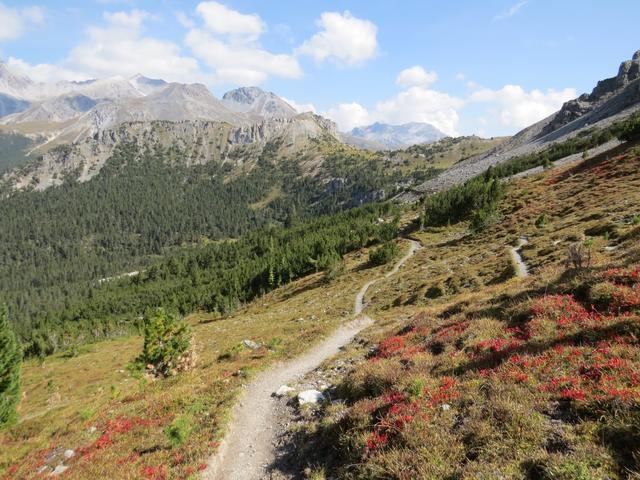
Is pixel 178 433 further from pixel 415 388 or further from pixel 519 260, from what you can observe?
pixel 519 260

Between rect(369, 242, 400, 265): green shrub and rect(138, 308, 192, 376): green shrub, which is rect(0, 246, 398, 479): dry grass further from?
rect(369, 242, 400, 265): green shrub

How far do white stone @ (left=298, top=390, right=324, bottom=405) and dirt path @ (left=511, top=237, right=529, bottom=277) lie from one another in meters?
25.9

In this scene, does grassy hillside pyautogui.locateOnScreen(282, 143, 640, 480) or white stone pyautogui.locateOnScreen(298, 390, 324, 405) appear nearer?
grassy hillside pyautogui.locateOnScreen(282, 143, 640, 480)

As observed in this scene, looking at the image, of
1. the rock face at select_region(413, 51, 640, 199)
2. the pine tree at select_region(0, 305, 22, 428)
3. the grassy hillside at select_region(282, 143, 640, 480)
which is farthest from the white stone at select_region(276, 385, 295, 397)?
the rock face at select_region(413, 51, 640, 199)

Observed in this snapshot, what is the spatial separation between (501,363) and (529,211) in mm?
71182

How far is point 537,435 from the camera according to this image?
8.59 m

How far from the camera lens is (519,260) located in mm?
41688

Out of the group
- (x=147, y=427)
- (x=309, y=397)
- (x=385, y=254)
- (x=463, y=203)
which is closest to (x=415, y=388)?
(x=309, y=397)

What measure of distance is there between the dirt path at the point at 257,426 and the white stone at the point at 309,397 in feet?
4.39

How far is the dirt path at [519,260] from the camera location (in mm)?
35312

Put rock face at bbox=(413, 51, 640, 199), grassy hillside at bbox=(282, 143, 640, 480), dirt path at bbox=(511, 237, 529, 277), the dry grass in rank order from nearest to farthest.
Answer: grassy hillside at bbox=(282, 143, 640, 480), the dry grass, dirt path at bbox=(511, 237, 529, 277), rock face at bbox=(413, 51, 640, 199)

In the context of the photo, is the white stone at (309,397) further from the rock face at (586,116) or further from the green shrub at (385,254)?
the rock face at (586,116)

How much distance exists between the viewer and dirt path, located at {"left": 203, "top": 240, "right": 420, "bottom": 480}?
12.6m

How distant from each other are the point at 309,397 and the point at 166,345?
22.7 meters
